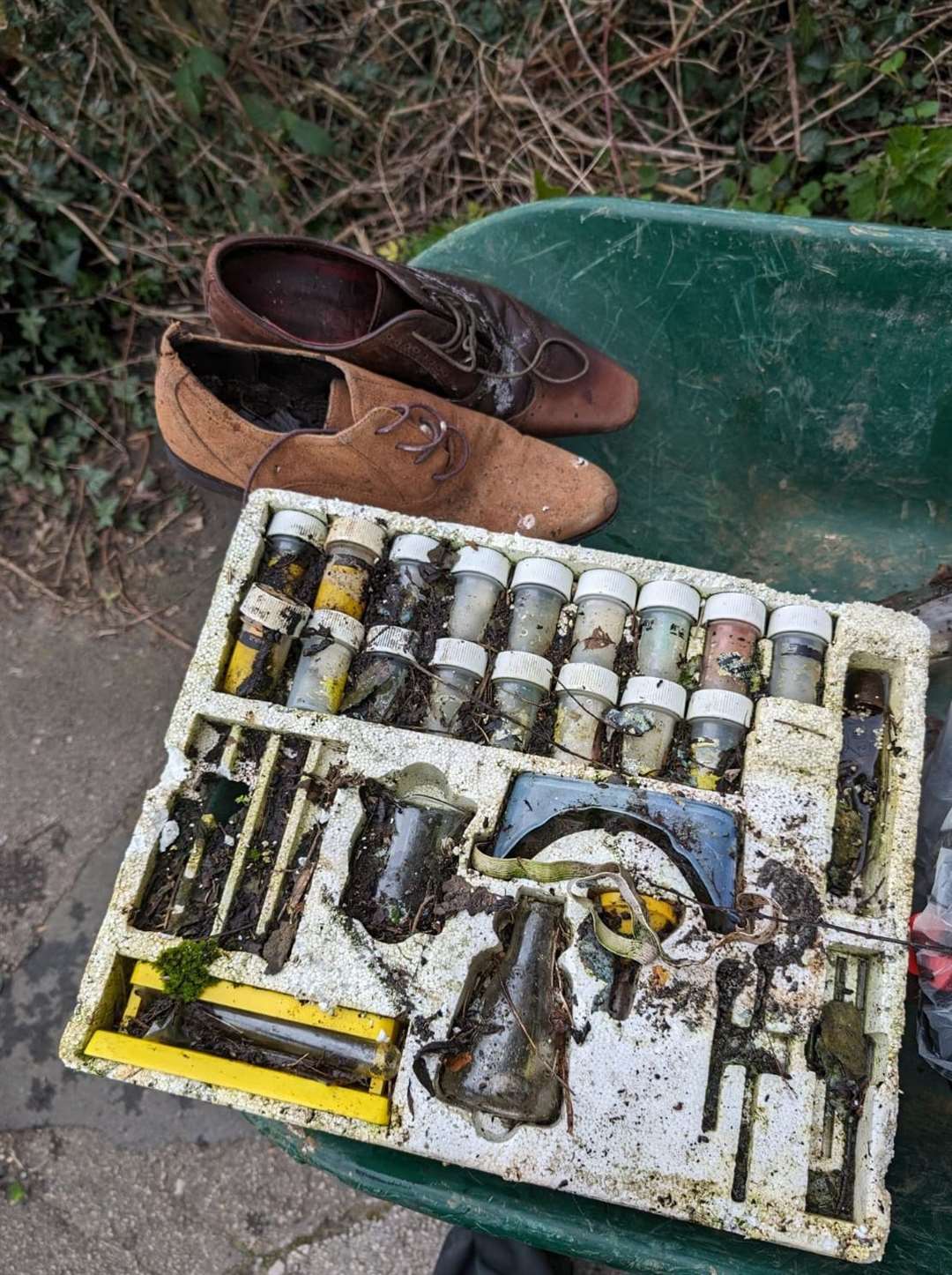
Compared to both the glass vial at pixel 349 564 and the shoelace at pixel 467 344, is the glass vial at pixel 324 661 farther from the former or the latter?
the shoelace at pixel 467 344

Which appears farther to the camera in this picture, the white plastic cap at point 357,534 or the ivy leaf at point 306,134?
the ivy leaf at point 306,134

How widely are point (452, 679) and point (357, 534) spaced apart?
10.6 inches

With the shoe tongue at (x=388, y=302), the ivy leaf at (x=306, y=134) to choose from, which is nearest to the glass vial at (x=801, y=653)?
the shoe tongue at (x=388, y=302)

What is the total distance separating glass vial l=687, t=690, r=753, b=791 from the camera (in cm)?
130

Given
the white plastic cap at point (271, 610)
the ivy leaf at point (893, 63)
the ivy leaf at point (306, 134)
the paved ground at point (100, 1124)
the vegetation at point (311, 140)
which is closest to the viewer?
the white plastic cap at point (271, 610)

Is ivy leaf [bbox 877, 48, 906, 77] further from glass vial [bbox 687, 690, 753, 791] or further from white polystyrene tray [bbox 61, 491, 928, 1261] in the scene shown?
glass vial [bbox 687, 690, 753, 791]

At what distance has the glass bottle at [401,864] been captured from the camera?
1265mm

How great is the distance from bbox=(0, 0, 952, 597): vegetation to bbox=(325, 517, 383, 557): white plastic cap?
3.62ft

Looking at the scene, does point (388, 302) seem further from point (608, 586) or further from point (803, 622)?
point (803, 622)

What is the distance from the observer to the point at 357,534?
1418 mm

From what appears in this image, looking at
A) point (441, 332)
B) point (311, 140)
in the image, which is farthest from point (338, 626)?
point (311, 140)

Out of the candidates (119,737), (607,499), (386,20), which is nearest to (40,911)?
(119,737)

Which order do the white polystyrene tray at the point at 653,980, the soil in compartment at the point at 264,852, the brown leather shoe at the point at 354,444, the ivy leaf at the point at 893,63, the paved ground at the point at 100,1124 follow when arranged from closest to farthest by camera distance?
the white polystyrene tray at the point at 653,980, the soil in compartment at the point at 264,852, the brown leather shoe at the point at 354,444, the paved ground at the point at 100,1124, the ivy leaf at the point at 893,63

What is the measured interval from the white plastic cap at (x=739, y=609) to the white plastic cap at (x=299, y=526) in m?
0.61
